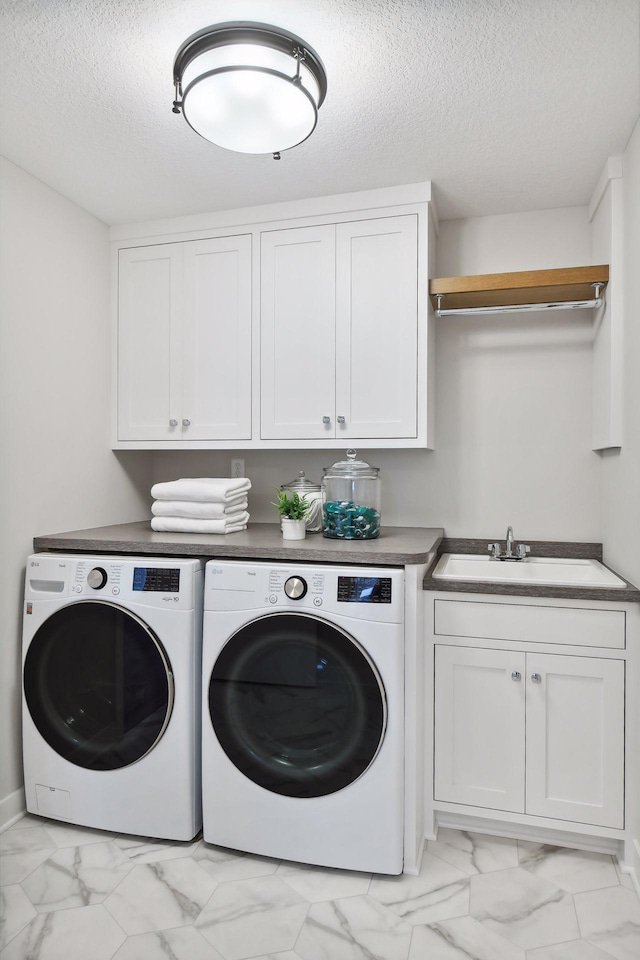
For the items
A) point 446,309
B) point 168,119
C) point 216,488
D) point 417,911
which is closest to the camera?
point 417,911

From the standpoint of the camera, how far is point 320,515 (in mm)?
2562

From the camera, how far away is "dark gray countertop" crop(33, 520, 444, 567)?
1.94m

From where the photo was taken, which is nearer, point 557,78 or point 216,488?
point 557,78

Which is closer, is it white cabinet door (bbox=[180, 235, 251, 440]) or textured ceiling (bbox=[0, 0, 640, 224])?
textured ceiling (bbox=[0, 0, 640, 224])

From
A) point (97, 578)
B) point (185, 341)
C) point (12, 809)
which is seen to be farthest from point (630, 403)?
point (12, 809)

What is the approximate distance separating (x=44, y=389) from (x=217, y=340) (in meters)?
0.72

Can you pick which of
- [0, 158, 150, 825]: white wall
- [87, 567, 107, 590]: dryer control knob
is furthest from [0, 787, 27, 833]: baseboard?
[87, 567, 107, 590]: dryer control knob

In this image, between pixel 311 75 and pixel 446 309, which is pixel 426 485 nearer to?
pixel 446 309

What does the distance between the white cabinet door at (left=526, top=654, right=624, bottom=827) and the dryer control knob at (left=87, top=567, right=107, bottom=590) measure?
1.48 meters

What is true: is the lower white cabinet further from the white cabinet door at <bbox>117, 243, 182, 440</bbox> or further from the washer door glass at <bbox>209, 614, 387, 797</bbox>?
the white cabinet door at <bbox>117, 243, 182, 440</bbox>

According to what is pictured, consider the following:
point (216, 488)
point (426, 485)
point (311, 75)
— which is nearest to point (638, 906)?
point (426, 485)

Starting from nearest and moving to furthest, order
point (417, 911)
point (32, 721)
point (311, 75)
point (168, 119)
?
Answer: point (311, 75)
point (417, 911)
point (168, 119)
point (32, 721)

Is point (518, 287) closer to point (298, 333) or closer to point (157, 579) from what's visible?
point (298, 333)

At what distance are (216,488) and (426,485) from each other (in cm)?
96
